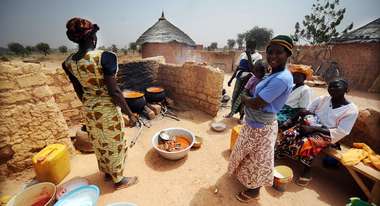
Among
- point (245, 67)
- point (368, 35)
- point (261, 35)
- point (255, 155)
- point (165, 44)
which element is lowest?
point (255, 155)

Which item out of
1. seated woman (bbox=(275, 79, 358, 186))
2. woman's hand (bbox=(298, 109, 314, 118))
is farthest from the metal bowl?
woman's hand (bbox=(298, 109, 314, 118))

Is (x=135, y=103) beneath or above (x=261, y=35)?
beneath

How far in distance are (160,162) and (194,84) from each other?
8.47 feet

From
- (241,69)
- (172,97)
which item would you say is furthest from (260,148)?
(172,97)

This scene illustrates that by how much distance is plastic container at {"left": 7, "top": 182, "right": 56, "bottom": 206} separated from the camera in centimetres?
194

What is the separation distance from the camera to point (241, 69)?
411 cm

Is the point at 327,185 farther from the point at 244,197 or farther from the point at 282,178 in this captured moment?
the point at 244,197

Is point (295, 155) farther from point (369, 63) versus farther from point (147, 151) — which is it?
point (369, 63)

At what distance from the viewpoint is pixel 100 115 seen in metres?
1.88

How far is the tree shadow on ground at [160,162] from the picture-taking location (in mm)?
2834

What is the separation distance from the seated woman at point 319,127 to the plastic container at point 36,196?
10.7ft

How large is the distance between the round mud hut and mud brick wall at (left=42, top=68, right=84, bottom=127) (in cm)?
671

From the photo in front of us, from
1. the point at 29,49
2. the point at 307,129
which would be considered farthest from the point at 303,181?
the point at 29,49

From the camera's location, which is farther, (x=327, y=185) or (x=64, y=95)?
(x=64, y=95)
